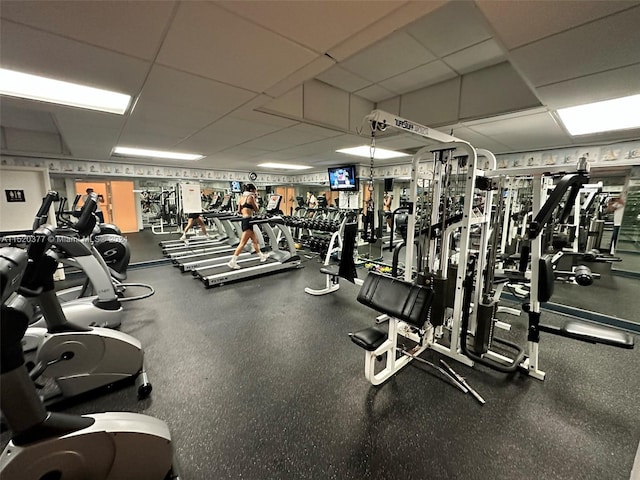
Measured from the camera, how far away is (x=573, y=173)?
185 centimetres

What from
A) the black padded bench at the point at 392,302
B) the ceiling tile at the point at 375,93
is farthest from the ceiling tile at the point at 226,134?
the black padded bench at the point at 392,302

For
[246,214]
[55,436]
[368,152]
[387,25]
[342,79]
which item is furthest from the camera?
[368,152]

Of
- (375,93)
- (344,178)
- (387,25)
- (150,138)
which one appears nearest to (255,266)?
(150,138)

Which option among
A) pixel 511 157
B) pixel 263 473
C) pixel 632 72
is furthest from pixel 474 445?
pixel 511 157

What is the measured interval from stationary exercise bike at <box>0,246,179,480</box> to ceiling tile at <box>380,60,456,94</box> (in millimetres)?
3189

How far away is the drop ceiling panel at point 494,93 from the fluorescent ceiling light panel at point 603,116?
0.49 m

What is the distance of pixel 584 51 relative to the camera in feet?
5.24

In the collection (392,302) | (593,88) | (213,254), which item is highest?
(593,88)

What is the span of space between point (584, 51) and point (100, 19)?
2.83m

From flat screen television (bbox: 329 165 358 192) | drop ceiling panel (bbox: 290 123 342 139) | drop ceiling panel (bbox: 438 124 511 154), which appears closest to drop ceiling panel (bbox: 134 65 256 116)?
drop ceiling panel (bbox: 290 123 342 139)

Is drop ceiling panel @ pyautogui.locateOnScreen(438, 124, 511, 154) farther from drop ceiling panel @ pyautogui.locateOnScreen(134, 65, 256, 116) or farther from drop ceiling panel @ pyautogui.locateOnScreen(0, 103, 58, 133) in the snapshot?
drop ceiling panel @ pyautogui.locateOnScreen(0, 103, 58, 133)

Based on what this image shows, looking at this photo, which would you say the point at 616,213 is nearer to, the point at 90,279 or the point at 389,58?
the point at 389,58

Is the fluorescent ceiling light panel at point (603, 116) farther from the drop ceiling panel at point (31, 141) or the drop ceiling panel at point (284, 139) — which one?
the drop ceiling panel at point (31, 141)

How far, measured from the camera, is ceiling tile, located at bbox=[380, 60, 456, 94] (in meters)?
2.48
